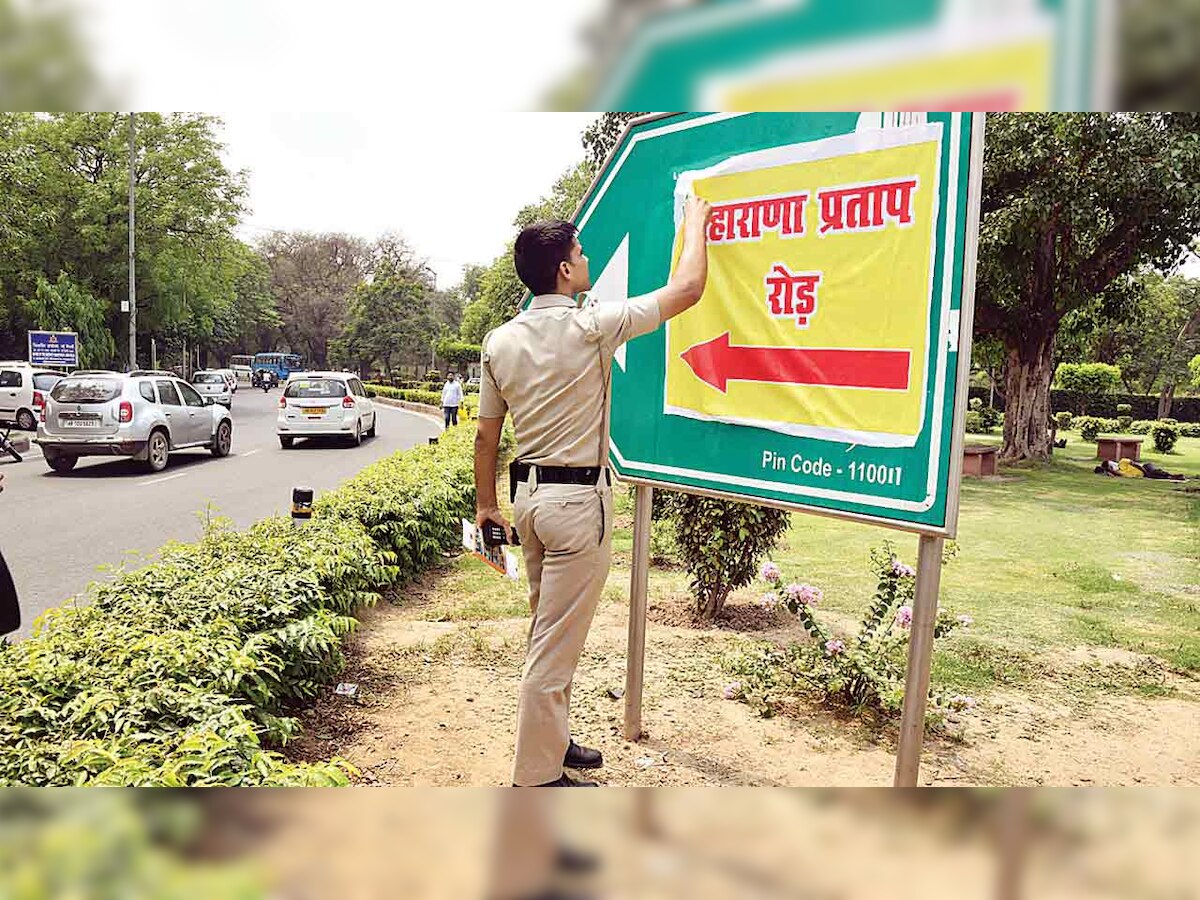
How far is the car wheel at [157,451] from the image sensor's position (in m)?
13.5

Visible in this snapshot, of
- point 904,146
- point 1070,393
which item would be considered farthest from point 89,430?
point 1070,393

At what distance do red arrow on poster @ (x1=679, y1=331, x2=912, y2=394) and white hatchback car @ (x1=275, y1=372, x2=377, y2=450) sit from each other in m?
15.8

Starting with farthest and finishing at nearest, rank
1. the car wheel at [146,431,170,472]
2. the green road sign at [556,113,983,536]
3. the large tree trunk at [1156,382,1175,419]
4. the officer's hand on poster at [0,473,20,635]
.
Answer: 1. the large tree trunk at [1156,382,1175,419]
2. the car wheel at [146,431,170,472]
3. the green road sign at [556,113,983,536]
4. the officer's hand on poster at [0,473,20,635]

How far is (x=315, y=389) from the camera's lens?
1855 cm

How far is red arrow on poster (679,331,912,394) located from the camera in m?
2.86

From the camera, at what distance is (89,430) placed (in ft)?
42.6

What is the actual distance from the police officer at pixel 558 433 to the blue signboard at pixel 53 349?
80.2 feet

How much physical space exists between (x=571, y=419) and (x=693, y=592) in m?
3.10

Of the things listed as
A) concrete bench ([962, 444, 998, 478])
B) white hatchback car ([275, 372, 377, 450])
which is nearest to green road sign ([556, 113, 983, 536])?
concrete bench ([962, 444, 998, 478])

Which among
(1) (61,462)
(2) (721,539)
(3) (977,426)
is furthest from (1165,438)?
(1) (61,462)

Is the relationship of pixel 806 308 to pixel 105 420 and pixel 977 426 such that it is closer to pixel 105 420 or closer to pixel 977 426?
pixel 105 420

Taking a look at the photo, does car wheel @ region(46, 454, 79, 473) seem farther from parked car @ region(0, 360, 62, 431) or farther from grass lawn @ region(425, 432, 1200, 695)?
grass lawn @ region(425, 432, 1200, 695)

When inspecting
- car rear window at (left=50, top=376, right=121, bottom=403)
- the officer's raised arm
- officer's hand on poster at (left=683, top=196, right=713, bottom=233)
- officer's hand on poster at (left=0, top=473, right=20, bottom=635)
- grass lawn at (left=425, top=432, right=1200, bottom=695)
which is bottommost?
grass lawn at (left=425, top=432, right=1200, bottom=695)

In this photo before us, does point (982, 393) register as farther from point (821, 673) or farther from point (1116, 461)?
point (821, 673)
